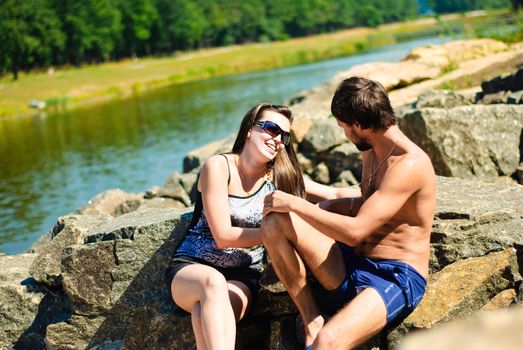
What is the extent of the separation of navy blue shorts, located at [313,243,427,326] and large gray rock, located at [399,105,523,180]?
4201 millimetres

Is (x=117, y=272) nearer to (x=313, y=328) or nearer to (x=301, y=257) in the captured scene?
(x=301, y=257)

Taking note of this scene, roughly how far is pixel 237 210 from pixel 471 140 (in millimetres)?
4346

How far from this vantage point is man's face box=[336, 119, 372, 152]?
4.77m

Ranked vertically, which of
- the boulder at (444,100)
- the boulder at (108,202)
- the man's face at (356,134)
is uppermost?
the man's face at (356,134)

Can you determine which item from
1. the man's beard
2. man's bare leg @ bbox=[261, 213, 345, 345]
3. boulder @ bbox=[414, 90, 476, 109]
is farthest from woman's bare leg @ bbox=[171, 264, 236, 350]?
boulder @ bbox=[414, 90, 476, 109]

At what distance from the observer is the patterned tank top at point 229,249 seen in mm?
5477

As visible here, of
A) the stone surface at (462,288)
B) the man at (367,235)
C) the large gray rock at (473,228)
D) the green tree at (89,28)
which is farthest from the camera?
the green tree at (89,28)

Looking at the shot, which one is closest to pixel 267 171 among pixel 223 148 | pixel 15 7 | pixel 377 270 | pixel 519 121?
pixel 377 270

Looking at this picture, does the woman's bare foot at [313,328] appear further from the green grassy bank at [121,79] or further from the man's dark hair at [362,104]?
the green grassy bank at [121,79]

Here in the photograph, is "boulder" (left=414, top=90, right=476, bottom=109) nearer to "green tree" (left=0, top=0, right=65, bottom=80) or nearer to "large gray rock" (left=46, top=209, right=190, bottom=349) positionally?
"large gray rock" (left=46, top=209, right=190, bottom=349)

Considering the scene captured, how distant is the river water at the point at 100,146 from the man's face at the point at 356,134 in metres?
10.4

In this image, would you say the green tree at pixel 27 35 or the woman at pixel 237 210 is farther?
the green tree at pixel 27 35

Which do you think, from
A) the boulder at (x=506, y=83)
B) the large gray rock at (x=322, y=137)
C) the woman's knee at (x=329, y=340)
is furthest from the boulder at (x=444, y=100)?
the woman's knee at (x=329, y=340)

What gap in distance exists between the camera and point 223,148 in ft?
39.5
